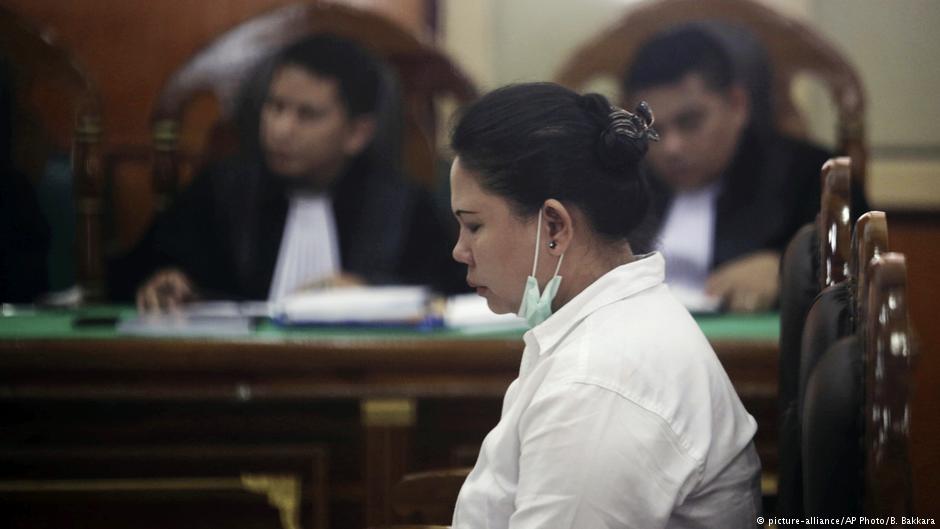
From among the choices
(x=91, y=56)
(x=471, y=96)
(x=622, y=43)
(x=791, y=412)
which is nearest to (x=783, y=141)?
(x=622, y=43)

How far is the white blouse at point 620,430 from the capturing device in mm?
1242

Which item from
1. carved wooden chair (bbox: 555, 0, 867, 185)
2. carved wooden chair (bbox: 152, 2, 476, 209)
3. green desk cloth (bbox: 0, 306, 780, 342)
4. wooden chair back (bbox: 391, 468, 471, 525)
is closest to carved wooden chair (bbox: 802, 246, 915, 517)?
wooden chair back (bbox: 391, 468, 471, 525)

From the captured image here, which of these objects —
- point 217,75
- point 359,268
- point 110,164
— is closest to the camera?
point 359,268

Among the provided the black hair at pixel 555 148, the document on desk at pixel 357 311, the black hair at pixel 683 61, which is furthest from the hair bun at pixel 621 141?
the black hair at pixel 683 61

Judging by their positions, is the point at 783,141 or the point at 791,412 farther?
the point at 783,141

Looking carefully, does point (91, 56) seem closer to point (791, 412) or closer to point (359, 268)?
point (359, 268)

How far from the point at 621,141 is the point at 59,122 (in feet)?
8.83

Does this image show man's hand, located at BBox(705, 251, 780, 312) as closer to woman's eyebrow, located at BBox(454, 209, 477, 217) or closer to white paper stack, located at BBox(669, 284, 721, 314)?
white paper stack, located at BBox(669, 284, 721, 314)

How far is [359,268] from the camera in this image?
312cm

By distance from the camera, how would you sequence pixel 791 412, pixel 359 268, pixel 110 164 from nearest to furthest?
pixel 791 412 < pixel 359 268 < pixel 110 164

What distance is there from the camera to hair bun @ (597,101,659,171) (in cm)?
144

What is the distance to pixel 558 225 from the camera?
1.46 meters

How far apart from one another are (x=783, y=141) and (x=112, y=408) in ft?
5.95

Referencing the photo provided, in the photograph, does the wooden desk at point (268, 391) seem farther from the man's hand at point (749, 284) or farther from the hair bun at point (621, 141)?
the hair bun at point (621, 141)
